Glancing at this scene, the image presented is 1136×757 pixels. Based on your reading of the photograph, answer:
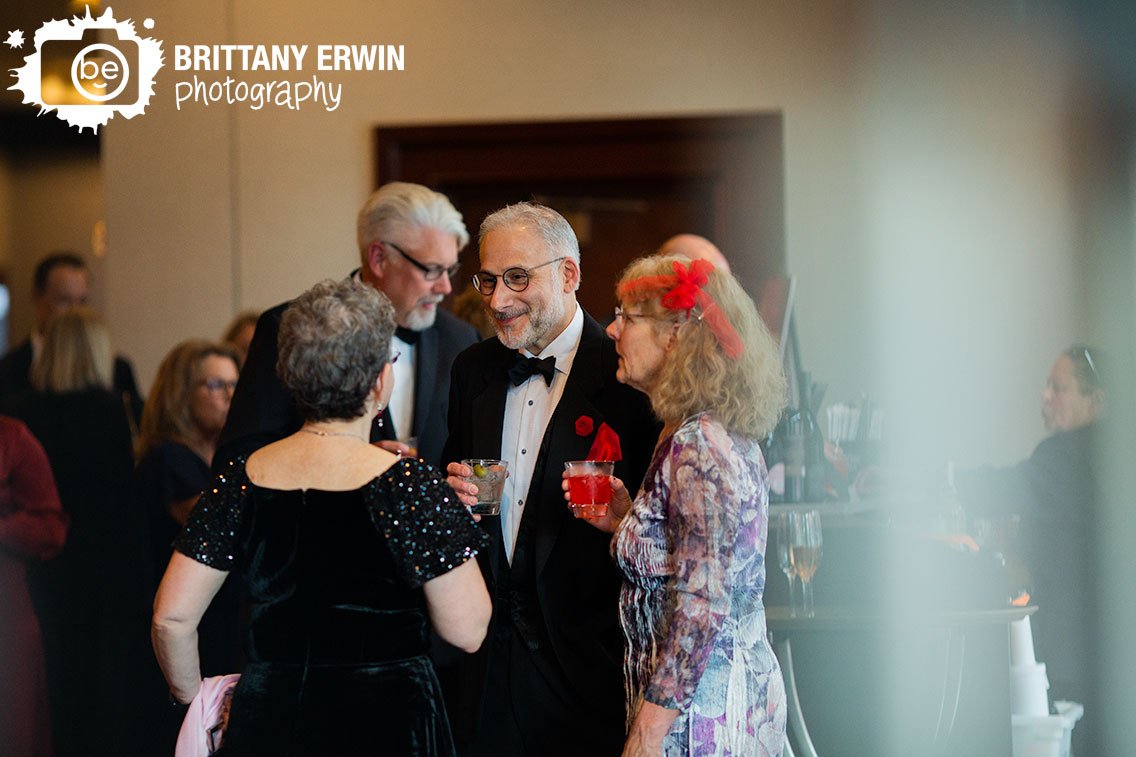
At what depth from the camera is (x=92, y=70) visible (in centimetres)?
489

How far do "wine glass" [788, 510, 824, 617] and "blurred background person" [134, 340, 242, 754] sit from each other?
5.80ft

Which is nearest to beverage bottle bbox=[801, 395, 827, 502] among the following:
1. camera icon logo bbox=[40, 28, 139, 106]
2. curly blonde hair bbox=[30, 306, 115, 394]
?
curly blonde hair bbox=[30, 306, 115, 394]

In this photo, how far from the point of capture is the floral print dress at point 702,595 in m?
2.04

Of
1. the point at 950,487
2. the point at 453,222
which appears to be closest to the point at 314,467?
the point at 453,222

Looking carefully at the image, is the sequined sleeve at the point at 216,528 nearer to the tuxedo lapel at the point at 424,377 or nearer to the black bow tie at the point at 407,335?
the tuxedo lapel at the point at 424,377

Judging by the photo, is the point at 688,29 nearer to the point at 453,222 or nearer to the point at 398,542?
the point at 453,222

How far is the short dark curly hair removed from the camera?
2.02 meters

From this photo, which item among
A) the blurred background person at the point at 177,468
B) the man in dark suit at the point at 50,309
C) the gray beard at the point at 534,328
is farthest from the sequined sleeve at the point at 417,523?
the man in dark suit at the point at 50,309

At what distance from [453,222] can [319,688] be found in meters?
1.70

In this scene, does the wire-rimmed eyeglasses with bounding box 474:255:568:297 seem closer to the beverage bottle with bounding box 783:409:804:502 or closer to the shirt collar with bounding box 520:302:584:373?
the shirt collar with bounding box 520:302:584:373

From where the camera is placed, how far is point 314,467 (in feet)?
6.62

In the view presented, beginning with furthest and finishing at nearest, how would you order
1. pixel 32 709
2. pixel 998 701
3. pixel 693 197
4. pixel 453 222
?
pixel 693 197 < pixel 32 709 < pixel 453 222 < pixel 998 701

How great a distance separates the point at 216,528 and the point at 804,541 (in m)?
1.45

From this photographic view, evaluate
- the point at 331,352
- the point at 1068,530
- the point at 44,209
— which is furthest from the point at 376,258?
the point at 44,209
